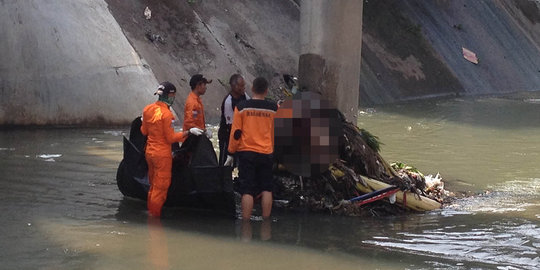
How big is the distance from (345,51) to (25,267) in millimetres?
6402

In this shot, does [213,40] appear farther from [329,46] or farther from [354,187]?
[354,187]

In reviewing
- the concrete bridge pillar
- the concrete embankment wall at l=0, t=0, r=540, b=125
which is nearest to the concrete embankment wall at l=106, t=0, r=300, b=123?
the concrete embankment wall at l=0, t=0, r=540, b=125

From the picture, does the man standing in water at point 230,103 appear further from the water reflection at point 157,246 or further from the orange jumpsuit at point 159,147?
the water reflection at point 157,246

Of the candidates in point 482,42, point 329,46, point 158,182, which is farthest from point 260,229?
point 482,42

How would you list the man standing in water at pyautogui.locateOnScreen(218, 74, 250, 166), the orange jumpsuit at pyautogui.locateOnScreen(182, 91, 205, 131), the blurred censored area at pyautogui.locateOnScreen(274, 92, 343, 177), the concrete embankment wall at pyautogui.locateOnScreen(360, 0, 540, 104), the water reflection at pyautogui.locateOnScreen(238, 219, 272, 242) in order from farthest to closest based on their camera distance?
the concrete embankment wall at pyautogui.locateOnScreen(360, 0, 540, 104) < the man standing in water at pyautogui.locateOnScreen(218, 74, 250, 166) < the orange jumpsuit at pyautogui.locateOnScreen(182, 91, 205, 131) < the blurred censored area at pyautogui.locateOnScreen(274, 92, 343, 177) < the water reflection at pyautogui.locateOnScreen(238, 219, 272, 242)

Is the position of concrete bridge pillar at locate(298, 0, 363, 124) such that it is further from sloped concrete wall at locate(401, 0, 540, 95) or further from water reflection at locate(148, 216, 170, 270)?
sloped concrete wall at locate(401, 0, 540, 95)

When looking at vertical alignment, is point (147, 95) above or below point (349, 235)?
above

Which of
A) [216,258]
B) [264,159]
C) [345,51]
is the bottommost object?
[216,258]

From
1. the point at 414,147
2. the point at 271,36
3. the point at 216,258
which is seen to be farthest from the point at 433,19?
the point at 216,258

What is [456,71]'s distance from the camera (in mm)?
34031

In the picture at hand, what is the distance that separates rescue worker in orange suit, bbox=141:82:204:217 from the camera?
9.40m

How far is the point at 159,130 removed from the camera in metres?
9.43

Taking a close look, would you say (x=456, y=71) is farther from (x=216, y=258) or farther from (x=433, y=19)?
(x=216, y=258)

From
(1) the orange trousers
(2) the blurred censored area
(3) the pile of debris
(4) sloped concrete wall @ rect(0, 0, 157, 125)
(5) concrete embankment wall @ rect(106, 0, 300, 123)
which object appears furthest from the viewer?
(5) concrete embankment wall @ rect(106, 0, 300, 123)
